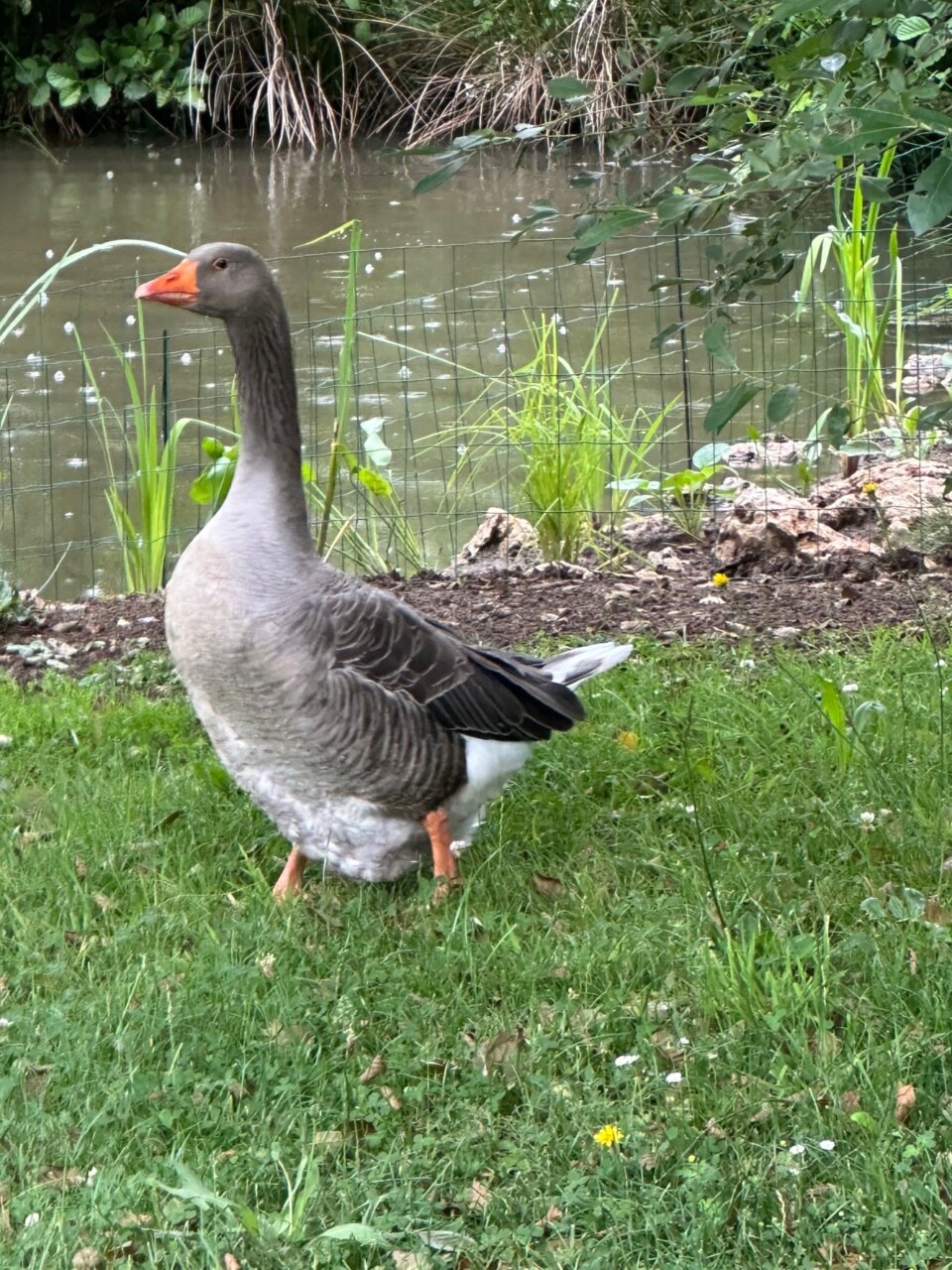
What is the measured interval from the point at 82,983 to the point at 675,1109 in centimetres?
138

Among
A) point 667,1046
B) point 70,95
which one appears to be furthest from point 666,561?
point 70,95

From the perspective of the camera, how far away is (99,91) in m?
17.8

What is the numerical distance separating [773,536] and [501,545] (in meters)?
1.27

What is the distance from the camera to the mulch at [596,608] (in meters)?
5.40

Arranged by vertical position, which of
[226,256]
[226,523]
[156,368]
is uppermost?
[226,256]

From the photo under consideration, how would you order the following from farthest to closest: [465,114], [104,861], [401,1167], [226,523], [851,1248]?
1. [465,114]
2. [104,861]
3. [226,523]
4. [401,1167]
5. [851,1248]

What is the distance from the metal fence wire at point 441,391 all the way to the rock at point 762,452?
12cm

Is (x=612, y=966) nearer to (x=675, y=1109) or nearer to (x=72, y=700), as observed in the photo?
(x=675, y=1109)

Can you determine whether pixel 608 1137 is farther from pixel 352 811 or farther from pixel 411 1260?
pixel 352 811

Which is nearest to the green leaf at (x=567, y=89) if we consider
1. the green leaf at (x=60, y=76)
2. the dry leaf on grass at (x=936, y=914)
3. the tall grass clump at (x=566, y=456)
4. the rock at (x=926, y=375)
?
the dry leaf on grass at (x=936, y=914)

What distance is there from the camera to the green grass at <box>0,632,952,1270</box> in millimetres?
2559

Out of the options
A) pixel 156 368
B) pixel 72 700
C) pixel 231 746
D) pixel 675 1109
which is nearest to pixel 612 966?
pixel 675 1109

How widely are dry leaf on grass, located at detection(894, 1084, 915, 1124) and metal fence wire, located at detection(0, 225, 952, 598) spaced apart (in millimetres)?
2761

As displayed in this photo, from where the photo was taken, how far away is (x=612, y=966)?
332 cm
